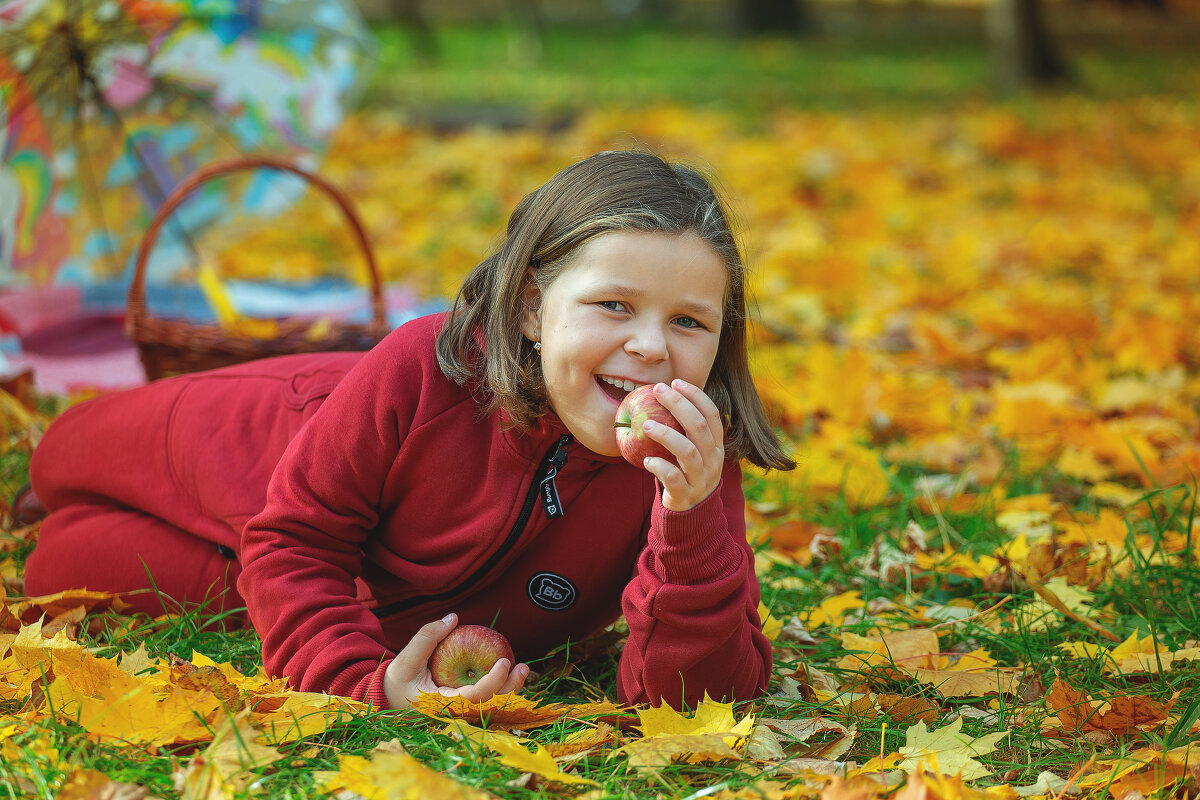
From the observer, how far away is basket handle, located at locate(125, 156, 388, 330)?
3100 mm

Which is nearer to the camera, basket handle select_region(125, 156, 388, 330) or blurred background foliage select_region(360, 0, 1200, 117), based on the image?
basket handle select_region(125, 156, 388, 330)

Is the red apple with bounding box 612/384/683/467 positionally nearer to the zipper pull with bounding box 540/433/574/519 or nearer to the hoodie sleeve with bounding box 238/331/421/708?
the zipper pull with bounding box 540/433/574/519

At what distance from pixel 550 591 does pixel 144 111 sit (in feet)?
9.22

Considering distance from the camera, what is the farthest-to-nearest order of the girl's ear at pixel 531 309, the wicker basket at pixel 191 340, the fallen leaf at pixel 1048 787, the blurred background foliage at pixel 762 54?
→ the blurred background foliage at pixel 762 54, the wicker basket at pixel 191 340, the girl's ear at pixel 531 309, the fallen leaf at pixel 1048 787

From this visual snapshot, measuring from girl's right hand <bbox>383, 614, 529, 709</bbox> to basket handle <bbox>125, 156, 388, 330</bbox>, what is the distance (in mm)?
1706

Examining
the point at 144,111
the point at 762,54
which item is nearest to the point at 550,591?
the point at 144,111

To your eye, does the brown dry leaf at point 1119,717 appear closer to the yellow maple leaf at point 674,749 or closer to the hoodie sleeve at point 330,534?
the yellow maple leaf at point 674,749

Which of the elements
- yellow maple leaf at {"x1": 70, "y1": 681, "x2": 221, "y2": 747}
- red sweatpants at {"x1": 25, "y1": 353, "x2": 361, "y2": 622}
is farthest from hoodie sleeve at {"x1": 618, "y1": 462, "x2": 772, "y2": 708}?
red sweatpants at {"x1": 25, "y1": 353, "x2": 361, "y2": 622}

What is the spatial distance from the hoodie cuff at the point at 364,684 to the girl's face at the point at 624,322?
18.8 inches

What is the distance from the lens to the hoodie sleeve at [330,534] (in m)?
1.76

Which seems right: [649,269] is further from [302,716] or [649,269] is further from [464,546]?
[302,716]

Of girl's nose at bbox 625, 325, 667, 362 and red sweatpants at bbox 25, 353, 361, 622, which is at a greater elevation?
girl's nose at bbox 625, 325, 667, 362

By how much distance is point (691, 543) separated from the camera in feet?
5.46

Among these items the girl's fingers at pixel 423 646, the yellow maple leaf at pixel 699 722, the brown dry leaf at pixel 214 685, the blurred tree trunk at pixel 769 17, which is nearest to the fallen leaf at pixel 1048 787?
the yellow maple leaf at pixel 699 722
